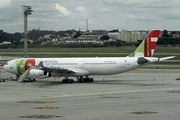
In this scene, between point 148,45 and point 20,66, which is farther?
point 20,66

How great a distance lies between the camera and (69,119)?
1884 centimetres

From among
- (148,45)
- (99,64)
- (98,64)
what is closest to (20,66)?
(98,64)

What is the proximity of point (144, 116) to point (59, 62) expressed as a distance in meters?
32.7

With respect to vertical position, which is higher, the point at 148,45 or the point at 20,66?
the point at 148,45

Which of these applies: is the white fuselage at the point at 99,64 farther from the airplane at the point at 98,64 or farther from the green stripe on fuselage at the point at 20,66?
the green stripe on fuselage at the point at 20,66

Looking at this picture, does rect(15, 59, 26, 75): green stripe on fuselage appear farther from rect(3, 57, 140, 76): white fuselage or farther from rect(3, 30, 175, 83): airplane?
rect(3, 57, 140, 76): white fuselage

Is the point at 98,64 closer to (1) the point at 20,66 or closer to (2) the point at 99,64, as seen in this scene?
(2) the point at 99,64

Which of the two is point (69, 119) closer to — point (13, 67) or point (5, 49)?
point (13, 67)

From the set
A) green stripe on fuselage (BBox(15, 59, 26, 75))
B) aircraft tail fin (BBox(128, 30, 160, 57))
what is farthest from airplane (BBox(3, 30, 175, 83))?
green stripe on fuselage (BBox(15, 59, 26, 75))

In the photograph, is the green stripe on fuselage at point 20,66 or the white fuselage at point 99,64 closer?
the white fuselage at point 99,64

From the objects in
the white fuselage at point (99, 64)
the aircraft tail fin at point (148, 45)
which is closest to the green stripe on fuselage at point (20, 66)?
the white fuselage at point (99, 64)

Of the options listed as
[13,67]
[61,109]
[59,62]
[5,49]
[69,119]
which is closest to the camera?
[69,119]

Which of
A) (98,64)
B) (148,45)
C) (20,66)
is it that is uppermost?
(148,45)

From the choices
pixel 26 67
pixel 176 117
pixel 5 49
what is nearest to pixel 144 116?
pixel 176 117
